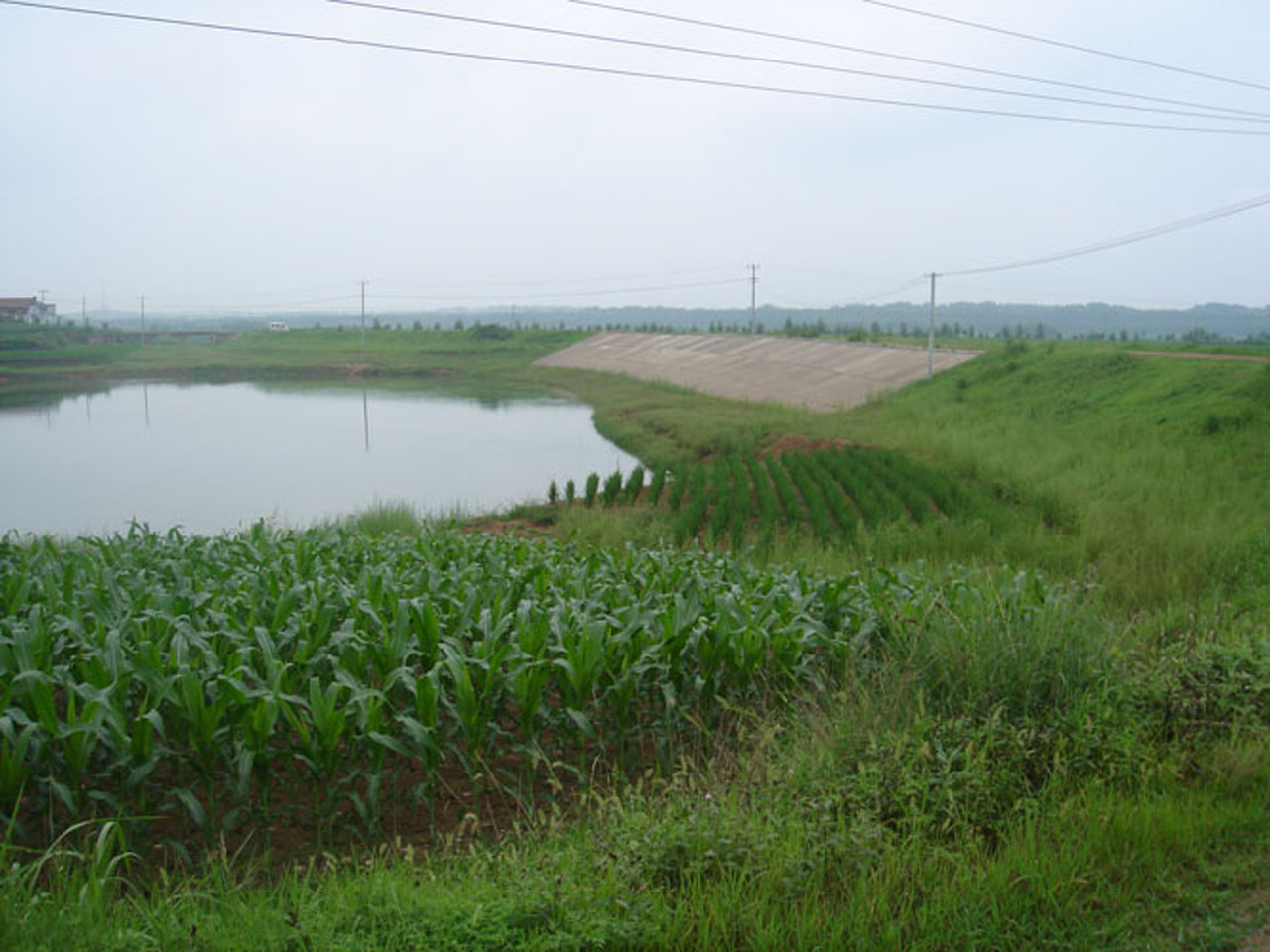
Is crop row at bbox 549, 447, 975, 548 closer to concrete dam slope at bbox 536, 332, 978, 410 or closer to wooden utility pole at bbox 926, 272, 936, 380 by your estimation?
wooden utility pole at bbox 926, 272, 936, 380

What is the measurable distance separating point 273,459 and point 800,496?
52.9ft

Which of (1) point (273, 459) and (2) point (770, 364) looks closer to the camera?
(1) point (273, 459)

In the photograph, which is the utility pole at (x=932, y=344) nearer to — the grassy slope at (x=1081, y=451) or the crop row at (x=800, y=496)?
the grassy slope at (x=1081, y=451)

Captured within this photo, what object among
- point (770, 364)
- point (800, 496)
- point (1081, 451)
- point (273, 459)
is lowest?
point (273, 459)

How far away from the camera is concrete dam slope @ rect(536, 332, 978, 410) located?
3284 cm

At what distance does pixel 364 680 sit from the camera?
16.5 feet

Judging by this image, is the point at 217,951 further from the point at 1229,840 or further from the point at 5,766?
the point at 1229,840

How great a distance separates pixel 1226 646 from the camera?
16.3 ft

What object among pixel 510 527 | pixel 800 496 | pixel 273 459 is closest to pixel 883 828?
pixel 510 527

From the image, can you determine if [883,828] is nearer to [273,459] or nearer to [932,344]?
[273,459]

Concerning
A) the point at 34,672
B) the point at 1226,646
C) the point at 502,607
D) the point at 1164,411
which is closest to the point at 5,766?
the point at 34,672

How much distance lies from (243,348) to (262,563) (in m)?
65.6

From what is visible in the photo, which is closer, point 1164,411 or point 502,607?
point 502,607

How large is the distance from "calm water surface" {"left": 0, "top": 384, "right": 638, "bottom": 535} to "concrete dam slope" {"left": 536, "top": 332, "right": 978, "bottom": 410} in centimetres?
688
